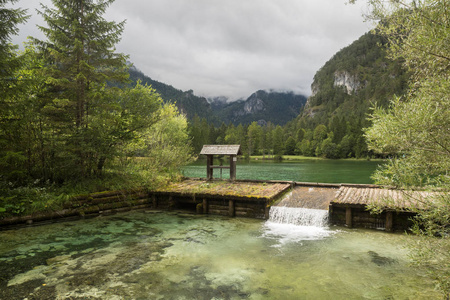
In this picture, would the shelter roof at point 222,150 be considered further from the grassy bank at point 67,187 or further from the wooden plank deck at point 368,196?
the wooden plank deck at point 368,196

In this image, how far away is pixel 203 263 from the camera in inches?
321

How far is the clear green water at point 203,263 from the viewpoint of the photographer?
6.41 meters

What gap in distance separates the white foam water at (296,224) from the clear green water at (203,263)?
84 mm

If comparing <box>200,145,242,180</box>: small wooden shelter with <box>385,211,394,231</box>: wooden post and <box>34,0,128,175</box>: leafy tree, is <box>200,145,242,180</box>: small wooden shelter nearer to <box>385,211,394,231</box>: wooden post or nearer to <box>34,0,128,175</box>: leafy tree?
<box>34,0,128,175</box>: leafy tree

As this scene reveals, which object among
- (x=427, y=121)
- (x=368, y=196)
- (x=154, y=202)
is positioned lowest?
(x=154, y=202)

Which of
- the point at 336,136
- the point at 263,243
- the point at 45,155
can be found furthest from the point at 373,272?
the point at 336,136

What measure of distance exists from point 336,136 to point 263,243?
109954 millimetres

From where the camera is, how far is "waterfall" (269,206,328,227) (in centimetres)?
1228

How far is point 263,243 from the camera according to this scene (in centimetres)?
1000

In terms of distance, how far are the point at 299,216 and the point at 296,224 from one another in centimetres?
43

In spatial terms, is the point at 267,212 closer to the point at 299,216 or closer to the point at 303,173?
the point at 299,216

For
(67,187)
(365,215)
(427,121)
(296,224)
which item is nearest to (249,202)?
(296,224)

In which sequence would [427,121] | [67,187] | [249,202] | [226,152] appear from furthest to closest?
[226,152]
[249,202]
[67,187]
[427,121]

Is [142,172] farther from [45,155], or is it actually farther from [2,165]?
[2,165]
